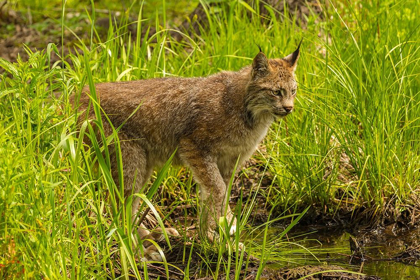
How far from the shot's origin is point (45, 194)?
12.5 ft

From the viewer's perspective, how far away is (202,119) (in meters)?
5.19

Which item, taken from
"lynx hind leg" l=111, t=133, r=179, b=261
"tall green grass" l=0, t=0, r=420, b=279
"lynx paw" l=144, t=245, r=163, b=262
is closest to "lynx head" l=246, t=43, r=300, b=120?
→ "tall green grass" l=0, t=0, r=420, b=279

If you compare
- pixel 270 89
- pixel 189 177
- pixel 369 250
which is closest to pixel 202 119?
pixel 270 89

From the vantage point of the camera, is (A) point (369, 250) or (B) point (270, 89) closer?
(A) point (369, 250)

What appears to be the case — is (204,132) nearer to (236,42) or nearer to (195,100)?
(195,100)

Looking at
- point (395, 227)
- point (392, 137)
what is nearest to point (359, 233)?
point (395, 227)

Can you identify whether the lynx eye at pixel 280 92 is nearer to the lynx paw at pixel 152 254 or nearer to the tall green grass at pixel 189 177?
the tall green grass at pixel 189 177

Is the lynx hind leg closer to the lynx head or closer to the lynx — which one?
the lynx

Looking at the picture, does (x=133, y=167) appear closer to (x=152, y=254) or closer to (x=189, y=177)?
(x=152, y=254)

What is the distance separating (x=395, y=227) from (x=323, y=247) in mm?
632

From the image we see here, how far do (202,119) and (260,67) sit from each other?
59 centimetres

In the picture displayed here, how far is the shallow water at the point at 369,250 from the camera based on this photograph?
4609 millimetres

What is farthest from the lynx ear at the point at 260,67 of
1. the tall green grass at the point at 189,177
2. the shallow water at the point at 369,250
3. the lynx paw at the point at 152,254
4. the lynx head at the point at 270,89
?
the lynx paw at the point at 152,254

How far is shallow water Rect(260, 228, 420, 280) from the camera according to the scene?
461 centimetres
